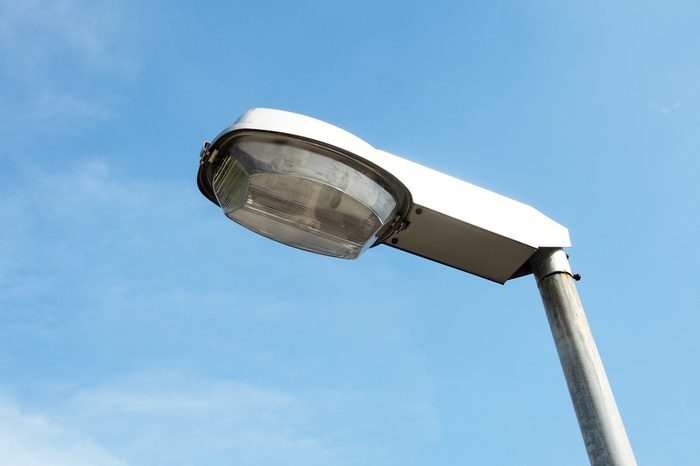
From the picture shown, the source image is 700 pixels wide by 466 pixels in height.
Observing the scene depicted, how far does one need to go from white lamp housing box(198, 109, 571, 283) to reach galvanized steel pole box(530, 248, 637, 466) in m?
0.09

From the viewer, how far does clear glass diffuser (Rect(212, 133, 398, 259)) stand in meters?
2.44

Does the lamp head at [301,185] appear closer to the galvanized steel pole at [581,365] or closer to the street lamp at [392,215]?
the street lamp at [392,215]

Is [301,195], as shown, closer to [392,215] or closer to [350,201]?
[350,201]

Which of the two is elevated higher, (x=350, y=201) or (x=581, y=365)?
(x=350, y=201)

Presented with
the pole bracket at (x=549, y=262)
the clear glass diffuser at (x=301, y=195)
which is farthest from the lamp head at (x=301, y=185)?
the pole bracket at (x=549, y=262)

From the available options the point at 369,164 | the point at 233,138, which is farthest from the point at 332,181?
the point at 233,138

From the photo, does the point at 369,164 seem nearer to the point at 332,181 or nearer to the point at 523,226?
the point at 332,181

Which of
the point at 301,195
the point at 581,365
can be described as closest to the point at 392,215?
the point at 301,195

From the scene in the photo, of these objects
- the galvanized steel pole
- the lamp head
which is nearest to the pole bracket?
the galvanized steel pole

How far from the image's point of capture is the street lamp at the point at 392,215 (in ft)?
7.90

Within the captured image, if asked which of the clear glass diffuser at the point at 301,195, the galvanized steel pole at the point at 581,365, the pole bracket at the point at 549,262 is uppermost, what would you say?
the clear glass diffuser at the point at 301,195

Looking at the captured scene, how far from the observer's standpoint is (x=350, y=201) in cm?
252

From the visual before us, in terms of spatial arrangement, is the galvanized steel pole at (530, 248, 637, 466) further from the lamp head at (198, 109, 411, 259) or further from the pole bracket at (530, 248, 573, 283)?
the lamp head at (198, 109, 411, 259)

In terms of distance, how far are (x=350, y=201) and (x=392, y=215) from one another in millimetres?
162
